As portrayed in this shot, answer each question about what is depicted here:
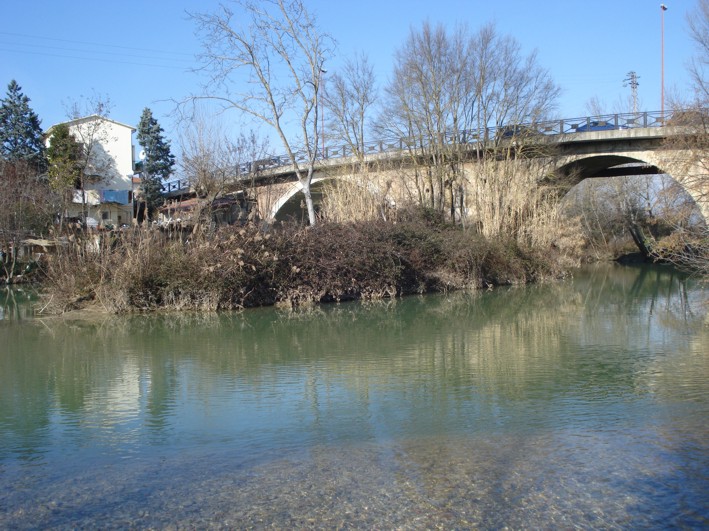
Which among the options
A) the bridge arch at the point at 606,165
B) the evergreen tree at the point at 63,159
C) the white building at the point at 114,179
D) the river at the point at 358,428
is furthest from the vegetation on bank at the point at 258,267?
the white building at the point at 114,179

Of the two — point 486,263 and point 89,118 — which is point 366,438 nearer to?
point 486,263

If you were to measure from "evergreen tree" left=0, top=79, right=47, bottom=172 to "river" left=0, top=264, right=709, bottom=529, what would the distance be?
38576 mm

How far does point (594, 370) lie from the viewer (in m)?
9.55

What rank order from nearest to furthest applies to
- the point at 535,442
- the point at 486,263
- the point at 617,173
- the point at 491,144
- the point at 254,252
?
the point at 535,442 → the point at 254,252 → the point at 486,263 → the point at 491,144 → the point at 617,173

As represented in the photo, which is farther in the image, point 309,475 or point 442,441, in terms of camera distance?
point 442,441

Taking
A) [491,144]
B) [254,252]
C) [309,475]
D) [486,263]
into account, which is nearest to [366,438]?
[309,475]

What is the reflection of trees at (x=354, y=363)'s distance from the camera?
302 inches

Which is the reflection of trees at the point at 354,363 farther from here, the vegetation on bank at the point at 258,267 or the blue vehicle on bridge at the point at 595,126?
the blue vehicle on bridge at the point at 595,126

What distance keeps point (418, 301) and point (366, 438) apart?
44.0 ft

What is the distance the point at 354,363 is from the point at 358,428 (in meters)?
3.62

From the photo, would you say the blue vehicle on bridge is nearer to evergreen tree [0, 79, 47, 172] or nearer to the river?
the river

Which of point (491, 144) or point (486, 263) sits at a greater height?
point (491, 144)

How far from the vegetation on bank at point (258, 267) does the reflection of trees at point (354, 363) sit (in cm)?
87

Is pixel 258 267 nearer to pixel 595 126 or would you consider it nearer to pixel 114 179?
pixel 595 126
